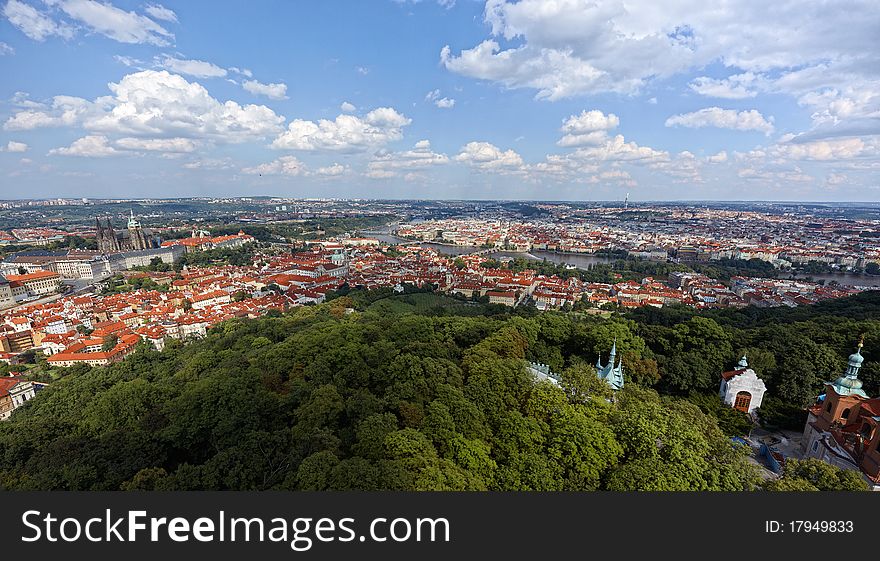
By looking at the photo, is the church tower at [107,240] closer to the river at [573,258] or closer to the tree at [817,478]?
the river at [573,258]

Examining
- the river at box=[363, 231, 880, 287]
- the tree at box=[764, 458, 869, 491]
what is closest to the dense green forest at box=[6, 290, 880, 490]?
the tree at box=[764, 458, 869, 491]

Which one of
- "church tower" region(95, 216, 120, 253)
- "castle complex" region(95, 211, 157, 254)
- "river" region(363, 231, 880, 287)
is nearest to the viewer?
"river" region(363, 231, 880, 287)

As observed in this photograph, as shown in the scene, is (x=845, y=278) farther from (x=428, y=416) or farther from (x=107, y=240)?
(x=107, y=240)

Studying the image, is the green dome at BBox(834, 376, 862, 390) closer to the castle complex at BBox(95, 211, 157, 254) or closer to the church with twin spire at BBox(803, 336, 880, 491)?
the church with twin spire at BBox(803, 336, 880, 491)

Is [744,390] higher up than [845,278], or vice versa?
[744,390]

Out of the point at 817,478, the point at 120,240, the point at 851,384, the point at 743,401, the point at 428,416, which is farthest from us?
the point at 120,240

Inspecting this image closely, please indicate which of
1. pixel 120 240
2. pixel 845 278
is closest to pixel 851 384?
pixel 845 278

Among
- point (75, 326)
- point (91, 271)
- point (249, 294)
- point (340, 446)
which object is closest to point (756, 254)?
point (249, 294)

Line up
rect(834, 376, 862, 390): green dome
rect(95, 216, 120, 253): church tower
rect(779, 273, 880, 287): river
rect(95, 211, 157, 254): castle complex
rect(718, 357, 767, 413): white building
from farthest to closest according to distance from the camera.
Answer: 1. rect(95, 211, 157, 254): castle complex
2. rect(95, 216, 120, 253): church tower
3. rect(779, 273, 880, 287): river
4. rect(718, 357, 767, 413): white building
5. rect(834, 376, 862, 390): green dome
